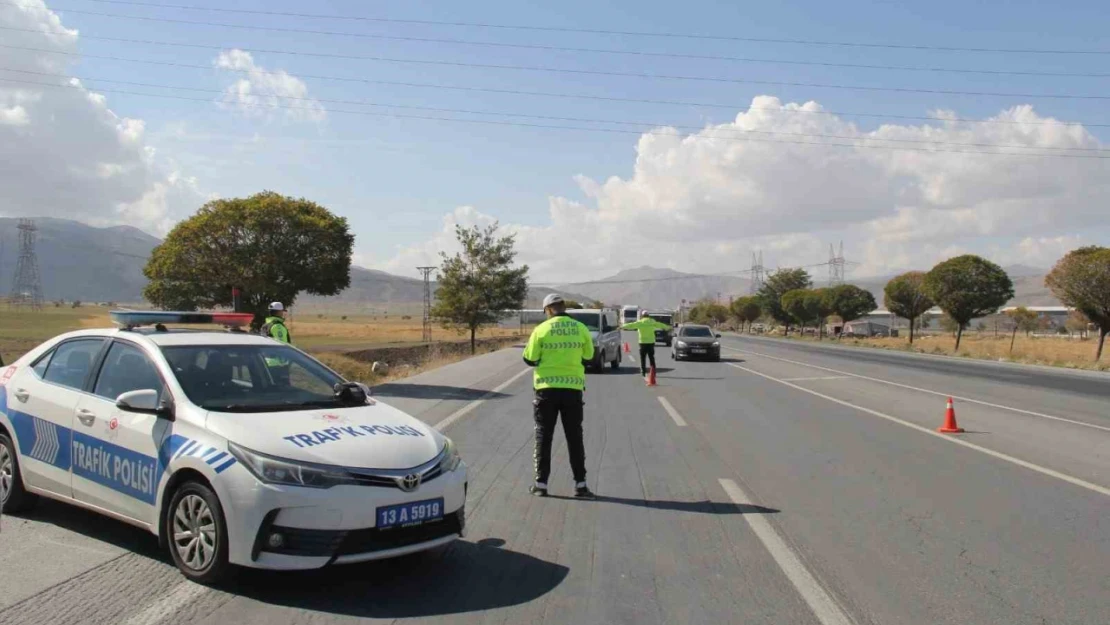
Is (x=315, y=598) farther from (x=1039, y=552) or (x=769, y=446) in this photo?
(x=769, y=446)

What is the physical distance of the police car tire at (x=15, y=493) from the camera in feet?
20.6

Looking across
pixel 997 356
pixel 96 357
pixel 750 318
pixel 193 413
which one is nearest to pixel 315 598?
pixel 193 413

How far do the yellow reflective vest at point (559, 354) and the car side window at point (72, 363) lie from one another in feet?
11.3

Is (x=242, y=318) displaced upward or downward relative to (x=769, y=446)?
upward

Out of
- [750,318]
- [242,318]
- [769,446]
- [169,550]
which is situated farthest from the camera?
[750,318]

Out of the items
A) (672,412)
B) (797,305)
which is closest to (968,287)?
(797,305)

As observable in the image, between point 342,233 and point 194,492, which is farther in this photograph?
point 342,233

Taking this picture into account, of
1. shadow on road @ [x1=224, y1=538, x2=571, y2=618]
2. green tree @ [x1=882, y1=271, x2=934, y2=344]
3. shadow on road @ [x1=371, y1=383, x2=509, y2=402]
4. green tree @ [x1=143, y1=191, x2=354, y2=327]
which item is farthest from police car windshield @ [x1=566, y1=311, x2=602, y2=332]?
green tree @ [x1=882, y1=271, x2=934, y2=344]

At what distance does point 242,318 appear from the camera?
7.09 meters

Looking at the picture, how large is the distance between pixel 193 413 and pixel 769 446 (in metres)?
7.36

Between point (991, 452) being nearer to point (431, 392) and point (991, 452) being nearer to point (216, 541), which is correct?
point (216, 541)

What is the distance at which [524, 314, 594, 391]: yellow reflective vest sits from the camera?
298 inches

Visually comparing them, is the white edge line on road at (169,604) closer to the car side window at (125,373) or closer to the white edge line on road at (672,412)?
the car side window at (125,373)

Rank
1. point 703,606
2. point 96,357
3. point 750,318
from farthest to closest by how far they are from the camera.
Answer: point 750,318, point 96,357, point 703,606
